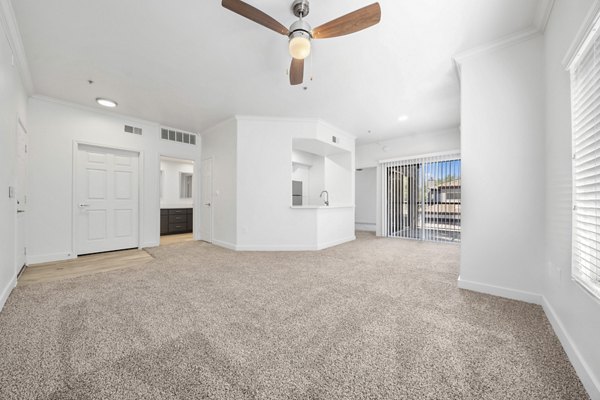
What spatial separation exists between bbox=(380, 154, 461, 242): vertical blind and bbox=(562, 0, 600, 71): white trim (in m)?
4.12

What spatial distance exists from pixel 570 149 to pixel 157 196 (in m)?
5.86

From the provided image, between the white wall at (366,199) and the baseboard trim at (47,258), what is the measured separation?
282 inches

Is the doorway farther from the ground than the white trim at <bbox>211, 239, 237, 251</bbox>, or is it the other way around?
the doorway

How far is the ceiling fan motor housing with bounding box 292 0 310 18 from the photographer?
186cm

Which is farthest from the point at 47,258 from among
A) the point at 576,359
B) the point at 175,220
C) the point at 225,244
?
the point at 576,359

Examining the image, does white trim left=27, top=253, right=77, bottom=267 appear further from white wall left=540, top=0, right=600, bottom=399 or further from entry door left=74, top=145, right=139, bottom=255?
white wall left=540, top=0, right=600, bottom=399

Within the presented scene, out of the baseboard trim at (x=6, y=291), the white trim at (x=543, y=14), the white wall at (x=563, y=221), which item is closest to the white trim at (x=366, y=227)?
the white wall at (x=563, y=221)

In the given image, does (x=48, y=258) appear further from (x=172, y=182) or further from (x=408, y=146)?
(x=408, y=146)

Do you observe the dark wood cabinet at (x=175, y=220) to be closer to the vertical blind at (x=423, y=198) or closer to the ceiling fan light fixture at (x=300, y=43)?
the vertical blind at (x=423, y=198)

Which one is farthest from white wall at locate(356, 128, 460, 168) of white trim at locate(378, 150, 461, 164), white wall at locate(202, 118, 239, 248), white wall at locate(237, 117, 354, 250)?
white wall at locate(202, 118, 239, 248)

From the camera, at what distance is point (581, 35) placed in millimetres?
1352

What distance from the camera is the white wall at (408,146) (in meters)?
5.28

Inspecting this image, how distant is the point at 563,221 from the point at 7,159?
4904mm

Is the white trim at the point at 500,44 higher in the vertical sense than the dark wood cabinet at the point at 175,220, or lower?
higher
